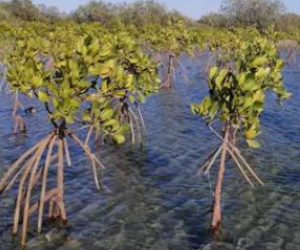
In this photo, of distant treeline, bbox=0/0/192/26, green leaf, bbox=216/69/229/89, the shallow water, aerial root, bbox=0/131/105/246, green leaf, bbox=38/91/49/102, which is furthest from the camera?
distant treeline, bbox=0/0/192/26

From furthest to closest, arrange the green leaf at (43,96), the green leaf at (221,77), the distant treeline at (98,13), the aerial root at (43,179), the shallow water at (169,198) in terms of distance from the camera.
Answer: the distant treeline at (98,13) < the shallow water at (169,198) < the green leaf at (221,77) < the aerial root at (43,179) < the green leaf at (43,96)

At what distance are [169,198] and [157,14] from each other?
345ft

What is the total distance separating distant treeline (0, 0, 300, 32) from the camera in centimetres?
11175

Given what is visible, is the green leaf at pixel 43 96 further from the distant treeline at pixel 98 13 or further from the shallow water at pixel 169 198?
the distant treeline at pixel 98 13

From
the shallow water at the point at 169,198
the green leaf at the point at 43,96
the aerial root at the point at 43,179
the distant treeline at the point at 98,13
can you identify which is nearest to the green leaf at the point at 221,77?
the aerial root at the point at 43,179

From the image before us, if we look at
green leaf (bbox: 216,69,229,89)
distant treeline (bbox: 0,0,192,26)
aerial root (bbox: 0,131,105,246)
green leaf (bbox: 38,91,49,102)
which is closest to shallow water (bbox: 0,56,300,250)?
aerial root (bbox: 0,131,105,246)

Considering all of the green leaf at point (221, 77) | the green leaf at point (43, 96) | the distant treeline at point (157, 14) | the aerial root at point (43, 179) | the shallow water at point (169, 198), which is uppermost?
the distant treeline at point (157, 14)

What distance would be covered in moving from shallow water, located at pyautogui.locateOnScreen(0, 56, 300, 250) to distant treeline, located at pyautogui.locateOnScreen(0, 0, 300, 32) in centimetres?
8433

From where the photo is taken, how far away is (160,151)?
2578cm

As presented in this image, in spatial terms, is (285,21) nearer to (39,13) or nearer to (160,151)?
(39,13)

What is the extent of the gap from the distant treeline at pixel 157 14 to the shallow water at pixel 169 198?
277 feet

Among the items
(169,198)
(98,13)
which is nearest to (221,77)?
(169,198)

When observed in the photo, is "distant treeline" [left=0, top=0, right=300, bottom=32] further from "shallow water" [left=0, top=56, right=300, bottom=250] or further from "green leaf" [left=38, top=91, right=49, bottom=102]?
"green leaf" [left=38, top=91, right=49, bottom=102]

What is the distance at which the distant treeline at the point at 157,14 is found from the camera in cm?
11175
